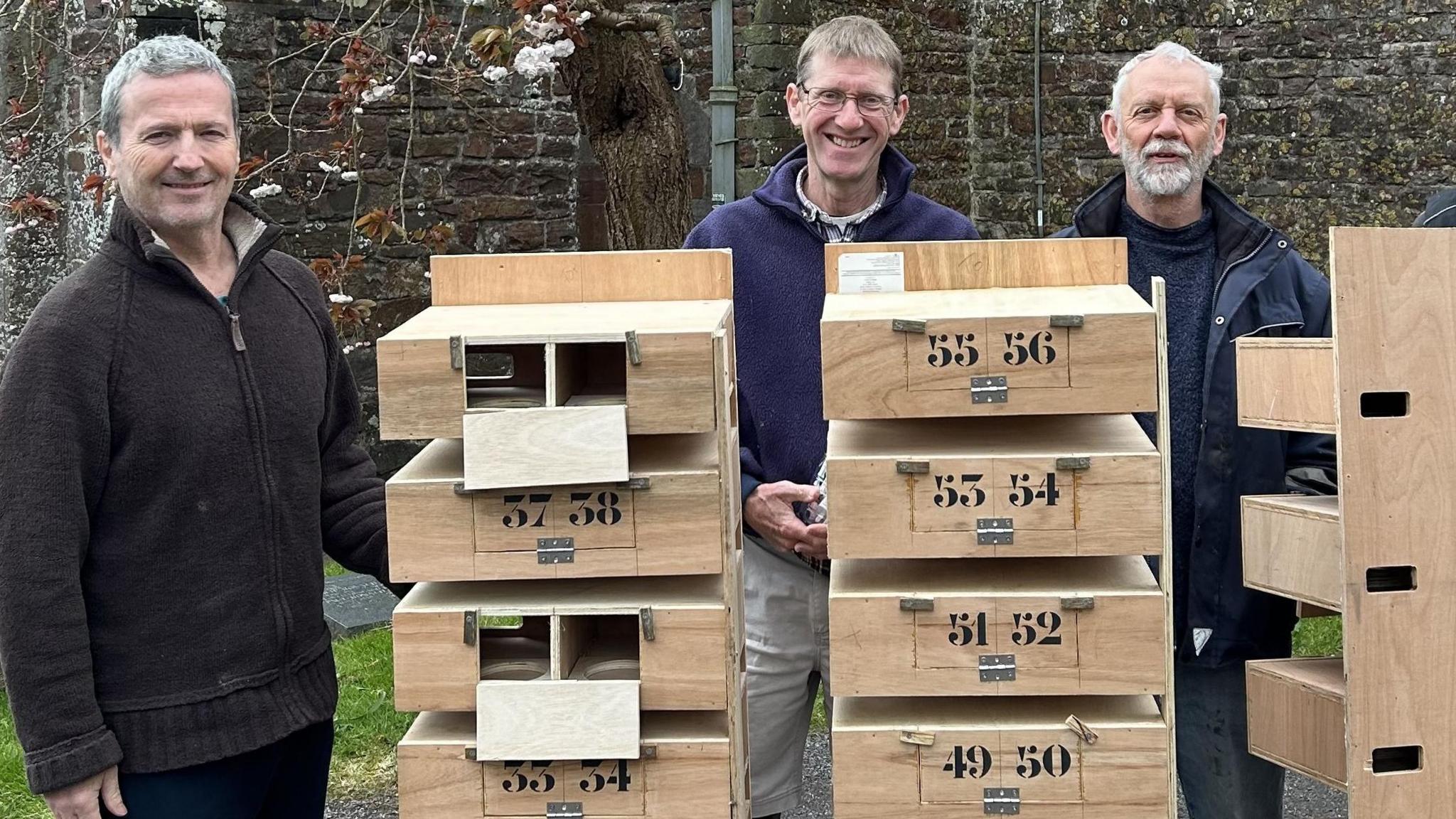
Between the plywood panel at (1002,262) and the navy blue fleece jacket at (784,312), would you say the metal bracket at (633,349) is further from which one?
the navy blue fleece jacket at (784,312)

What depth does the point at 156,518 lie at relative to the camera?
8.22 feet

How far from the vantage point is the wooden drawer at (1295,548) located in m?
2.74

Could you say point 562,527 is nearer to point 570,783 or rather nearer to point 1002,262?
point 570,783

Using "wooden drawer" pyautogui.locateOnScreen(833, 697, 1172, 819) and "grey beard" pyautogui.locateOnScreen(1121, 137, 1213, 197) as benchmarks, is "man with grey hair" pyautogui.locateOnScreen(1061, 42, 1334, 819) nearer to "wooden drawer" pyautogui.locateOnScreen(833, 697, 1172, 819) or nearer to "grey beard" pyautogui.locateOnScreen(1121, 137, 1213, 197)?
"grey beard" pyautogui.locateOnScreen(1121, 137, 1213, 197)

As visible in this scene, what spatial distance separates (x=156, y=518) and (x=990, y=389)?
4.56 feet

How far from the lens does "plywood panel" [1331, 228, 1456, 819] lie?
2643 millimetres

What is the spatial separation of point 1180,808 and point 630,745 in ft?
10.0

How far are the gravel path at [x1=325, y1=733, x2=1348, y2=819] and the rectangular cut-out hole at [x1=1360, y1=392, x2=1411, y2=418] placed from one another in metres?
2.27

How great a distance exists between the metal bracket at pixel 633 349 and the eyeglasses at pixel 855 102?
99 centimetres

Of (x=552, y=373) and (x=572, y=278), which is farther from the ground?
(x=572, y=278)

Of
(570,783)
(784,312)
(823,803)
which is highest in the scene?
(784,312)

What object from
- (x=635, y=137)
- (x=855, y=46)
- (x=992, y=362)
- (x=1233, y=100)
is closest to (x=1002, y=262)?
(x=992, y=362)

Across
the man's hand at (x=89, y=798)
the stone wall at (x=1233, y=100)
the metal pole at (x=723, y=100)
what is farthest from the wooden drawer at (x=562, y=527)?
the stone wall at (x=1233, y=100)

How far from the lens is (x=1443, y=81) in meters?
9.88
